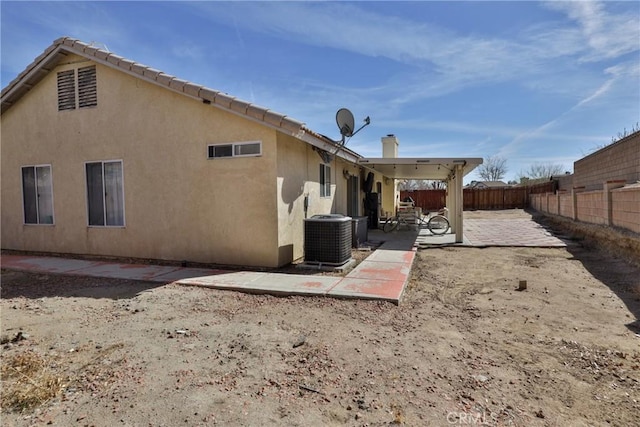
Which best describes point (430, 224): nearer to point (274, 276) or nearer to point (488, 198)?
point (274, 276)

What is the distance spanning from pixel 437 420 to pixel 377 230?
489 inches

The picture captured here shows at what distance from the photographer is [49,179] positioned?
9.05m

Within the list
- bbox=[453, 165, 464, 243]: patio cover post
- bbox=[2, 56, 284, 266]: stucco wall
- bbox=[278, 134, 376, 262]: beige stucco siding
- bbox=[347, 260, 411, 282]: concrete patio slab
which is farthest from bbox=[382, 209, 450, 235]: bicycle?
bbox=[2, 56, 284, 266]: stucco wall

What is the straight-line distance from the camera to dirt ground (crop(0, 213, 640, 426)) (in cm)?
256

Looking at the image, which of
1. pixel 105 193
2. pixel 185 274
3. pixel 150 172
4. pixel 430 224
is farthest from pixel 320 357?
pixel 430 224

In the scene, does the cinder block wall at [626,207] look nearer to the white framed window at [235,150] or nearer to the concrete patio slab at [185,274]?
the white framed window at [235,150]

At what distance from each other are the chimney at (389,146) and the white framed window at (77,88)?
40.9ft

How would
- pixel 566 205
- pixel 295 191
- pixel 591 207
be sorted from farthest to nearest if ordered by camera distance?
pixel 566 205 → pixel 591 207 → pixel 295 191

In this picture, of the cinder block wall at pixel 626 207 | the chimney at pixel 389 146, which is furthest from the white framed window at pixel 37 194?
the cinder block wall at pixel 626 207

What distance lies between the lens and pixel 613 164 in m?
13.8

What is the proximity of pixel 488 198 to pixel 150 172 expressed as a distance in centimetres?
2813

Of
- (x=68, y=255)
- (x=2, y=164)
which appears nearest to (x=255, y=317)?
(x=68, y=255)

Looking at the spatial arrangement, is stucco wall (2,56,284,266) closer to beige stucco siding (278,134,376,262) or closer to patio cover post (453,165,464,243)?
beige stucco siding (278,134,376,262)

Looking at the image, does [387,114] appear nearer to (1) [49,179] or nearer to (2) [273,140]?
(2) [273,140]
